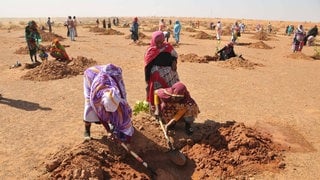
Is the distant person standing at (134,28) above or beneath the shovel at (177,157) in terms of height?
above

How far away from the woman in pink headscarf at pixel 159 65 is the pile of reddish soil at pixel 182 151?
673 mm

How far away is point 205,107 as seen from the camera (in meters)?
8.08

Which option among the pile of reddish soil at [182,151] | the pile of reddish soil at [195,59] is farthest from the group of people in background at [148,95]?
the pile of reddish soil at [195,59]

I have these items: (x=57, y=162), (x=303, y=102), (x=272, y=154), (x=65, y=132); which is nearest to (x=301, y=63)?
(x=303, y=102)

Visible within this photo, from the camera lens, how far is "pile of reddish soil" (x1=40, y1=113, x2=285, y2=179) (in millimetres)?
4566

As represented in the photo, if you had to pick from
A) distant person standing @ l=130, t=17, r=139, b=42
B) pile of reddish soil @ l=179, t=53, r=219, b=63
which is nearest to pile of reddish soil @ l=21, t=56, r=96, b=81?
pile of reddish soil @ l=179, t=53, r=219, b=63

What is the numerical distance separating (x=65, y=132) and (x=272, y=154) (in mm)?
3775

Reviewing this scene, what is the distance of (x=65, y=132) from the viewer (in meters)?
6.44

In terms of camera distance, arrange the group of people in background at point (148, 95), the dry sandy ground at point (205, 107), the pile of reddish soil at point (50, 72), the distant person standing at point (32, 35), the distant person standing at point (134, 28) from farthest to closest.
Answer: the distant person standing at point (134, 28)
the distant person standing at point (32, 35)
the pile of reddish soil at point (50, 72)
the dry sandy ground at point (205, 107)
the group of people in background at point (148, 95)

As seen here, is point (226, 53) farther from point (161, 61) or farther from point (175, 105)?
point (175, 105)

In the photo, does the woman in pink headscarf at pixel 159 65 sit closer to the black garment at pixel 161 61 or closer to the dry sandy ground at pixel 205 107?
the black garment at pixel 161 61

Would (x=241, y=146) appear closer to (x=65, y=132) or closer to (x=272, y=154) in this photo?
(x=272, y=154)

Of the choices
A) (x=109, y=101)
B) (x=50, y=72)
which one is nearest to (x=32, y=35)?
(x=50, y=72)

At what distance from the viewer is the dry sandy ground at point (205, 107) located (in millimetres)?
5457
